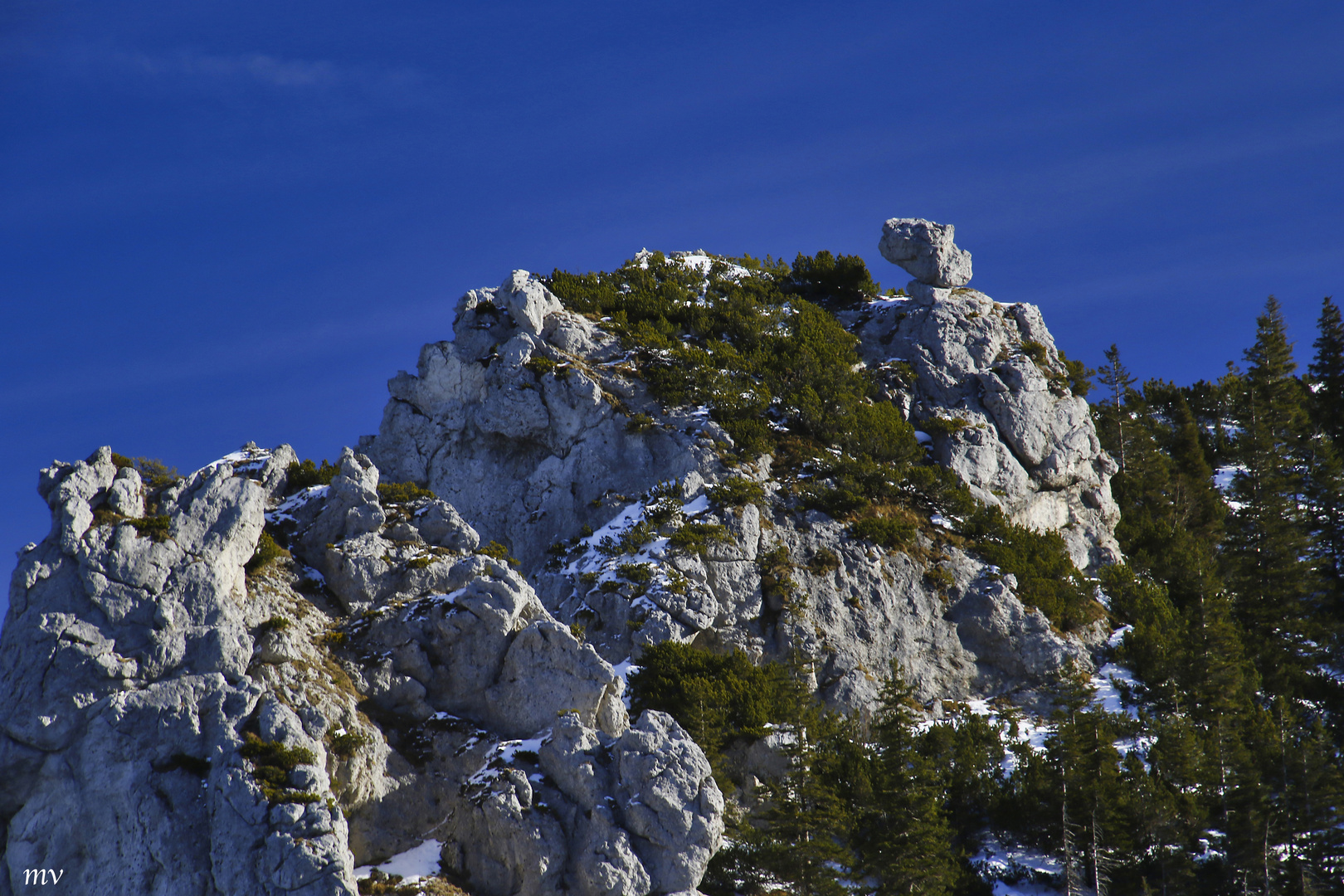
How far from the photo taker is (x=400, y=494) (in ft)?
95.0

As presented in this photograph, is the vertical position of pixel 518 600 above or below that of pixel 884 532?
below

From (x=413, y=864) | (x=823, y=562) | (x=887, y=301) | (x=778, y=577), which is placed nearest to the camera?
(x=413, y=864)

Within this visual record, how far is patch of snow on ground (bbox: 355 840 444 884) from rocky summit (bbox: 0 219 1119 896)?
135mm

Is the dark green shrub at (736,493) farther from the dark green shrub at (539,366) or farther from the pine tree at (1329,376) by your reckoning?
the pine tree at (1329,376)

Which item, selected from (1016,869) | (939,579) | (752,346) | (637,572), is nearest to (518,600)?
(637,572)

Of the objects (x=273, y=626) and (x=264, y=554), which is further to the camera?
(x=264, y=554)

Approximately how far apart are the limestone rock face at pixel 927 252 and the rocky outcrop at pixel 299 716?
119ft

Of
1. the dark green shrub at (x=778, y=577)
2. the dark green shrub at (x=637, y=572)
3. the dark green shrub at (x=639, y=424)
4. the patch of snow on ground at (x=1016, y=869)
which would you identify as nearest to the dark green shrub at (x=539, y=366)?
the dark green shrub at (x=639, y=424)

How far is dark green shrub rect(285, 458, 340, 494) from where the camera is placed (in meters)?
28.2

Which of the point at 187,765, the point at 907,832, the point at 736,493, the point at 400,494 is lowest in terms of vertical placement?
the point at 907,832

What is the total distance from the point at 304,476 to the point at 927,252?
3844 cm

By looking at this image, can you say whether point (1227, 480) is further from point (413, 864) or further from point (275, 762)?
point (275, 762)

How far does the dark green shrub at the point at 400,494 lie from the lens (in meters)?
28.7

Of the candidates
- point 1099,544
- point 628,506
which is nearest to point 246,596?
point 628,506
